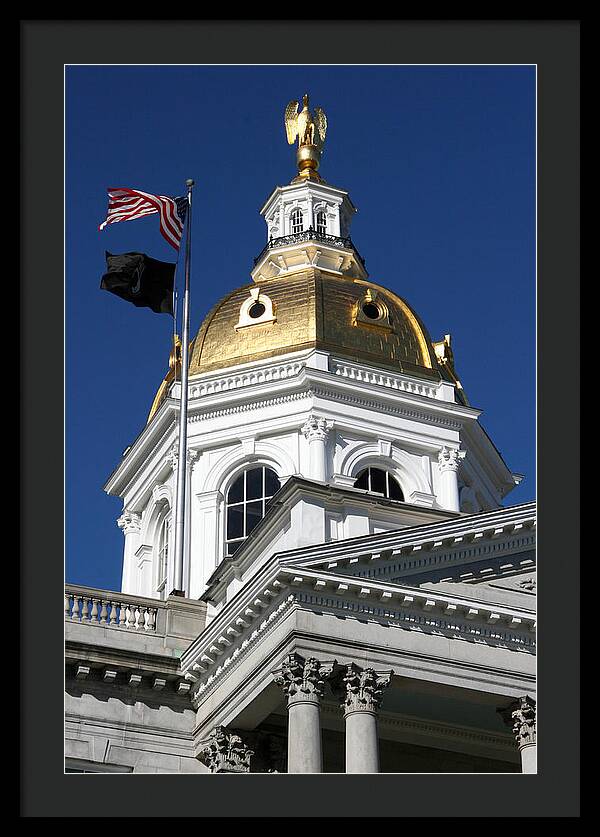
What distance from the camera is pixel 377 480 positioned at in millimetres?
43125

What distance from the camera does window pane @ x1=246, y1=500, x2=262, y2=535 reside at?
4192cm

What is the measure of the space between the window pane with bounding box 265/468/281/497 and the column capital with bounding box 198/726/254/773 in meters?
14.2

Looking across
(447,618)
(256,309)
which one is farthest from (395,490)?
(447,618)

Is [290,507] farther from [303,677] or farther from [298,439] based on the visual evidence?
[298,439]

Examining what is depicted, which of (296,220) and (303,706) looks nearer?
(303,706)

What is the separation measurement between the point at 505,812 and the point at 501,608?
1308 centimetres

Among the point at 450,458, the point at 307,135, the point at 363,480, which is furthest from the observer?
the point at 307,135

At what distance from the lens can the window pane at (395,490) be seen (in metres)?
43.0

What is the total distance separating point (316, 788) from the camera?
15.4m

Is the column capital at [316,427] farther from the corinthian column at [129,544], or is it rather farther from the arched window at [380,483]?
the corinthian column at [129,544]

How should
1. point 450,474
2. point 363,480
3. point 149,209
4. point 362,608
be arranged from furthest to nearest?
1. point 450,474
2. point 363,480
3. point 149,209
4. point 362,608

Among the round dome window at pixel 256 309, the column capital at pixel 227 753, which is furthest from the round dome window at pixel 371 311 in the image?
the column capital at pixel 227 753

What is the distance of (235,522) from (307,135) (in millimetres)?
17184

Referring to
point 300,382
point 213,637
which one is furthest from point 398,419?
point 213,637
